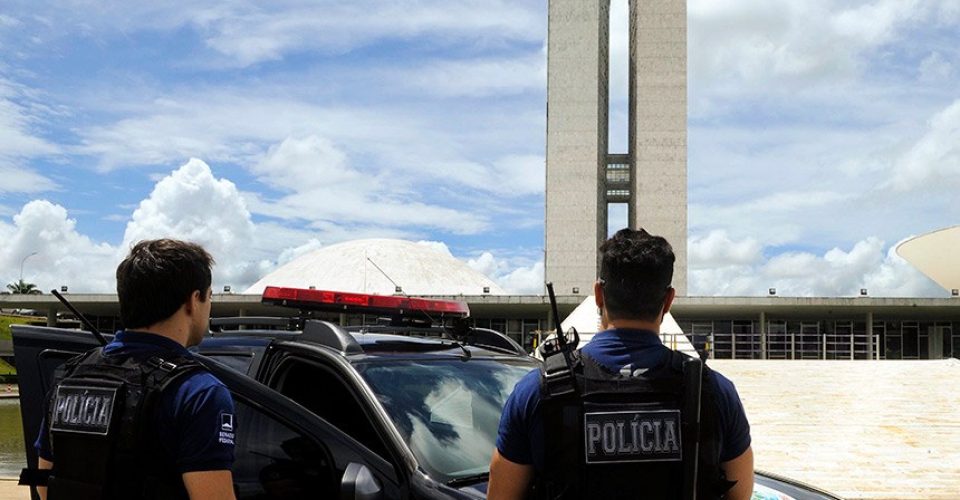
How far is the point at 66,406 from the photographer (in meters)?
2.81

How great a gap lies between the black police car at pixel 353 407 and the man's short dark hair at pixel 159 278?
52 centimetres

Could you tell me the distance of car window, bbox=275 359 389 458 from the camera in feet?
14.0

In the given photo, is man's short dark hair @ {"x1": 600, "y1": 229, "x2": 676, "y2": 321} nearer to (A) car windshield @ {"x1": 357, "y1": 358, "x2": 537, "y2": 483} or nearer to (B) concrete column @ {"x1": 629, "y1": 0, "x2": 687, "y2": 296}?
(A) car windshield @ {"x1": 357, "y1": 358, "x2": 537, "y2": 483}

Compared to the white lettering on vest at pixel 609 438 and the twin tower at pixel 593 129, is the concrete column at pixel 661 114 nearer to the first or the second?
the twin tower at pixel 593 129

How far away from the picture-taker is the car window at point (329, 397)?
427 centimetres

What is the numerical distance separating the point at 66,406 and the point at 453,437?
1789 mm

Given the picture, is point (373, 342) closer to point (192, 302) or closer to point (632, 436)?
point (192, 302)

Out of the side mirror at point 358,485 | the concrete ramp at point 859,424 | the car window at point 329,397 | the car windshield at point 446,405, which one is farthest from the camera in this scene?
the concrete ramp at point 859,424

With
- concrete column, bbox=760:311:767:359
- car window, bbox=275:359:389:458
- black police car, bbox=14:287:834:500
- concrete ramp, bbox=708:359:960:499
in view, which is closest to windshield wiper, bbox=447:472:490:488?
black police car, bbox=14:287:834:500

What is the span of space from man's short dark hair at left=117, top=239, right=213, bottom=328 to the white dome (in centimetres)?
7617

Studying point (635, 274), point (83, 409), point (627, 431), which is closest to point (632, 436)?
point (627, 431)

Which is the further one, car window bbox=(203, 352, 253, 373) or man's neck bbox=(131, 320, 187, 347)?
car window bbox=(203, 352, 253, 373)

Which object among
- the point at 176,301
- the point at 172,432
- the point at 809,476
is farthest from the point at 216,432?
the point at 809,476

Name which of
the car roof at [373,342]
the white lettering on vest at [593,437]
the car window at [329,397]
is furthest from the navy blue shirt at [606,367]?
the car roof at [373,342]
